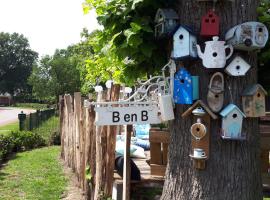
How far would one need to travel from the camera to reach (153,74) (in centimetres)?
420

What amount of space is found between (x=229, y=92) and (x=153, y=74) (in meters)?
0.99

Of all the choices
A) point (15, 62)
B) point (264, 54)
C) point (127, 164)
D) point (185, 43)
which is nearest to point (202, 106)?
point (185, 43)

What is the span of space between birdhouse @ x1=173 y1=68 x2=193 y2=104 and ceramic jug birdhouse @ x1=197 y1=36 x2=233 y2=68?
189mm

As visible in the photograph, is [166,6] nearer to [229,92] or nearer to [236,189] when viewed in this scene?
[229,92]

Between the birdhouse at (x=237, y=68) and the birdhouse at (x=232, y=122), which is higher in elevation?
the birdhouse at (x=237, y=68)

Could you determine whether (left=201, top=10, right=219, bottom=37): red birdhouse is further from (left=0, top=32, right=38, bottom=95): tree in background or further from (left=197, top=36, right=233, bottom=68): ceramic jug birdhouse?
(left=0, top=32, right=38, bottom=95): tree in background

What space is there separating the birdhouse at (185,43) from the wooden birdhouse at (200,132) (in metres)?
0.37

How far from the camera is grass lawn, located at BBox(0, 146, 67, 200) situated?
27.3 ft

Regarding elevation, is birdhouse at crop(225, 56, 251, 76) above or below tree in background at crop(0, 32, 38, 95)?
below

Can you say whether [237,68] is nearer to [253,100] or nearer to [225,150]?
[253,100]

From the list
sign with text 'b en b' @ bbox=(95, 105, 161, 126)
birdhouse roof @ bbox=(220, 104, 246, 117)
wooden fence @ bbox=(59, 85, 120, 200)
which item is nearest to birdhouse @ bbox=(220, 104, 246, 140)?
birdhouse roof @ bbox=(220, 104, 246, 117)

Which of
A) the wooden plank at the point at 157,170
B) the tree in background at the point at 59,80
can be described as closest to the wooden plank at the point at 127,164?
the wooden plank at the point at 157,170

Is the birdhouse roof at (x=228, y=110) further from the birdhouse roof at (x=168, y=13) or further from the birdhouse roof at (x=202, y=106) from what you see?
the birdhouse roof at (x=168, y=13)

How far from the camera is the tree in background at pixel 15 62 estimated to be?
91125 mm
